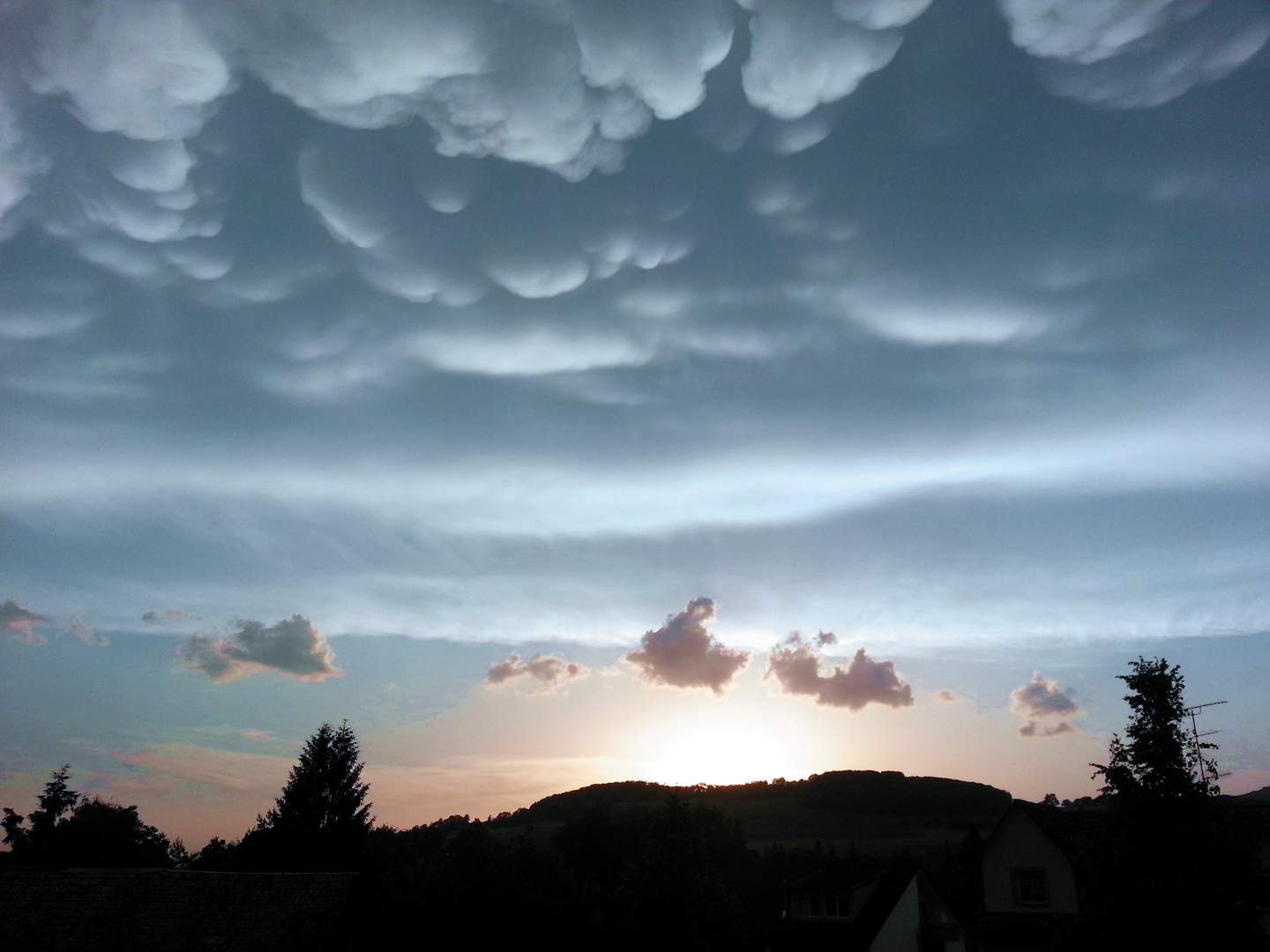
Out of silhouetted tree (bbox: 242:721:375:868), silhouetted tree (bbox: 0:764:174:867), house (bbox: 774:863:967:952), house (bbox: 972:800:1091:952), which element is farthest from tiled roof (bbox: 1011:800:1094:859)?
silhouetted tree (bbox: 0:764:174:867)

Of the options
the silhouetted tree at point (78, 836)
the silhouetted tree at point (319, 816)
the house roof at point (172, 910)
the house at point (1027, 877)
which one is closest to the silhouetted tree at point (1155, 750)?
the house at point (1027, 877)

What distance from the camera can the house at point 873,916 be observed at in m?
52.2

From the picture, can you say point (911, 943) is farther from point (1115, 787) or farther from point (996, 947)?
point (1115, 787)

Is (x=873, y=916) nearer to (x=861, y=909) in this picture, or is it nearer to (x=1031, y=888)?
(x=861, y=909)

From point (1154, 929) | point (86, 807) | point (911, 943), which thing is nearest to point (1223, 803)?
point (1154, 929)

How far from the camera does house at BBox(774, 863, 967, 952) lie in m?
52.2

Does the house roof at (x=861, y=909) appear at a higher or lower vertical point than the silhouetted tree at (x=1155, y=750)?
lower

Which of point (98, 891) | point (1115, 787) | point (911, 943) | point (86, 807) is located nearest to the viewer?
point (1115, 787)

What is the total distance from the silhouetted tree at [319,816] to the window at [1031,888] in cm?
4660

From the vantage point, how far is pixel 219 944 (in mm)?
34500

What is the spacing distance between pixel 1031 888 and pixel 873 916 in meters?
18.0

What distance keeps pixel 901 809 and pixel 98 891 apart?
158809mm

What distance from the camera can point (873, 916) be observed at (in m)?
52.8

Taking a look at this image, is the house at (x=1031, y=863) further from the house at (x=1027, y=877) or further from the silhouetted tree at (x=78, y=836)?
the silhouetted tree at (x=78, y=836)
